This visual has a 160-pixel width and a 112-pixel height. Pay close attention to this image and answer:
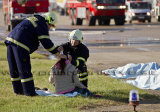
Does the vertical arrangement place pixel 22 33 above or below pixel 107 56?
above

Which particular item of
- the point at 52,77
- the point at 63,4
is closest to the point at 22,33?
the point at 52,77

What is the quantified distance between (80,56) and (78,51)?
0.13 m

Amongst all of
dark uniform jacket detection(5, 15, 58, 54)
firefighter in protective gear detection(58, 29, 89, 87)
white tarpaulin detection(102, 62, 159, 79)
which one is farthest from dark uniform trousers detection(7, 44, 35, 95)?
white tarpaulin detection(102, 62, 159, 79)

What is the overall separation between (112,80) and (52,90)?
163 centimetres

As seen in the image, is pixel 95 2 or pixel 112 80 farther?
pixel 95 2

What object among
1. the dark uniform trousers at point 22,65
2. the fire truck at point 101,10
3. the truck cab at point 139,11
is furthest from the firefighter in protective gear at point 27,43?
the truck cab at point 139,11

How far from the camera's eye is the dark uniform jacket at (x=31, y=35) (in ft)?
25.0

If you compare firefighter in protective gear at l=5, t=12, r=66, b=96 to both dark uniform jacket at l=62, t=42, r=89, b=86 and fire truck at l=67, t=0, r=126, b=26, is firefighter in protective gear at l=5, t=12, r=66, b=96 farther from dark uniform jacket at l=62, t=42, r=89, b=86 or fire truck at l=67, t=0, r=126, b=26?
fire truck at l=67, t=0, r=126, b=26

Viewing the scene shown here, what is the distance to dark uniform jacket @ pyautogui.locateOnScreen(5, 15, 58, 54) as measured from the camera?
7.62 meters

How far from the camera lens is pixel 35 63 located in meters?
12.4

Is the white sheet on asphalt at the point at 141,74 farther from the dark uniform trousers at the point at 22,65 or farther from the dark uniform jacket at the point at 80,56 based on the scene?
the dark uniform trousers at the point at 22,65

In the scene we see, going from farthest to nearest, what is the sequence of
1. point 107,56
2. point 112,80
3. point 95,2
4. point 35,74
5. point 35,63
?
1. point 95,2
2. point 107,56
3. point 35,63
4. point 35,74
5. point 112,80

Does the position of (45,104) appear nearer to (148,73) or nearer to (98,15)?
(148,73)

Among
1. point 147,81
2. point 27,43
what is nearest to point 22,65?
point 27,43
